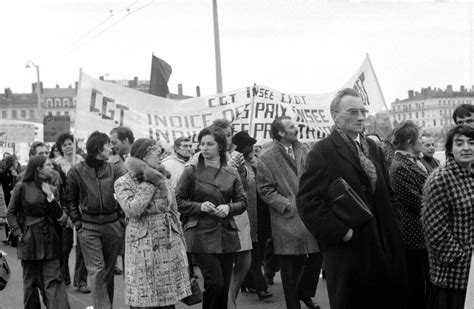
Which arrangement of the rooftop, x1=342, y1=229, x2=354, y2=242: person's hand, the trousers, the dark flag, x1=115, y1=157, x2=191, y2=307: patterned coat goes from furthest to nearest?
the rooftop, the dark flag, the trousers, x1=115, y1=157, x2=191, y2=307: patterned coat, x1=342, y1=229, x2=354, y2=242: person's hand

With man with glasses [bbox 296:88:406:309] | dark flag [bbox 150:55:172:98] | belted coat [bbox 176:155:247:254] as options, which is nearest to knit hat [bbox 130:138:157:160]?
belted coat [bbox 176:155:247:254]

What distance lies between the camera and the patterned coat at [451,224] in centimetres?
443

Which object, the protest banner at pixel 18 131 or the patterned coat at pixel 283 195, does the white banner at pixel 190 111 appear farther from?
the protest banner at pixel 18 131

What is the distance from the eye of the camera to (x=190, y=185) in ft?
21.5

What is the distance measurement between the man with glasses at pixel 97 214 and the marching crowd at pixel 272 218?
1 centimetres

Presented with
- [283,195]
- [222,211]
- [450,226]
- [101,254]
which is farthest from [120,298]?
[450,226]

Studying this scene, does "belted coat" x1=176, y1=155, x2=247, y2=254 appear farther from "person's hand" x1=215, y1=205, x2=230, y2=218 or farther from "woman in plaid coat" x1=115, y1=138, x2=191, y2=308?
"woman in plaid coat" x1=115, y1=138, x2=191, y2=308

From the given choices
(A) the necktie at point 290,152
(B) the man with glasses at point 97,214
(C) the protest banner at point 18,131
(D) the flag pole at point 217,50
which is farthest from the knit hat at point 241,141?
(C) the protest banner at point 18,131

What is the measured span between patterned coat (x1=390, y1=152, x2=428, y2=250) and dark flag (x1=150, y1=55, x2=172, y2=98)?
8081 mm

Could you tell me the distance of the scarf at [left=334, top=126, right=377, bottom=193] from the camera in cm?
481

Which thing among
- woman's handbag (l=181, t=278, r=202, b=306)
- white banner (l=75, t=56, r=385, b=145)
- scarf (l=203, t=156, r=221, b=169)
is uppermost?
white banner (l=75, t=56, r=385, b=145)

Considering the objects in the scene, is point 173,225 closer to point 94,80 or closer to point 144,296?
point 144,296

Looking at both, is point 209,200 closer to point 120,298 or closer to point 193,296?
point 193,296

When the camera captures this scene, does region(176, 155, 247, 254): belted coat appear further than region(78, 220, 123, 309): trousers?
No
